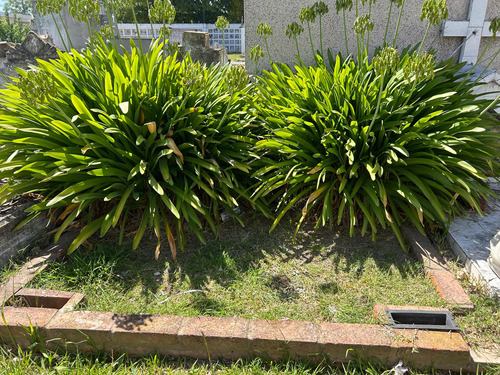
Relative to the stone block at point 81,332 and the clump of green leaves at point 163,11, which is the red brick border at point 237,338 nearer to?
the stone block at point 81,332

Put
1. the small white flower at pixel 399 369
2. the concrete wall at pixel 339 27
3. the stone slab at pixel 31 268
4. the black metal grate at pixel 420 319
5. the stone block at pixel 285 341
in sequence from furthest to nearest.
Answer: the concrete wall at pixel 339 27 < the stone slab at pixel 31 268 < the black metal grate at pixel 420 319 < the stone block at pixel 285 341 < the small white flower at pixel 399 369

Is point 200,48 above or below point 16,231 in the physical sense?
above

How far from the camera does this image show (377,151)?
112 inches

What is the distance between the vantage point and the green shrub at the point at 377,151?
106 inches

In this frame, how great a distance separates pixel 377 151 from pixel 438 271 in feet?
3.07

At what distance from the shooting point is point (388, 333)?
6.46 feet

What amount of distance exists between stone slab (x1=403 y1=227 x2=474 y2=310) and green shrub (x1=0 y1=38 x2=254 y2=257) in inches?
52.5

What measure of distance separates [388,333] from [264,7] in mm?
3875

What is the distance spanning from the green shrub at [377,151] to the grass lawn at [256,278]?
0.23m

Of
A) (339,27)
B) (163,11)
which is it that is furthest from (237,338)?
(339,27)

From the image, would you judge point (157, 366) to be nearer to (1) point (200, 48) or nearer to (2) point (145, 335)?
(2) point (145, 335)

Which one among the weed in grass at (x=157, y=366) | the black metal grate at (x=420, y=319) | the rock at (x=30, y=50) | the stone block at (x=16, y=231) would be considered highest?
the rock at (x=30, y=50)

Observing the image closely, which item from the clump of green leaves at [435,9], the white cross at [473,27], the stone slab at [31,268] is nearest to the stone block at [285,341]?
the stone slab at [31,268]

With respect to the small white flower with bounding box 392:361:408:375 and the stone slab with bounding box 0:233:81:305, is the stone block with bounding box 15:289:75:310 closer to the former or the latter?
the stone slab with bounding box 0:233:81:305
